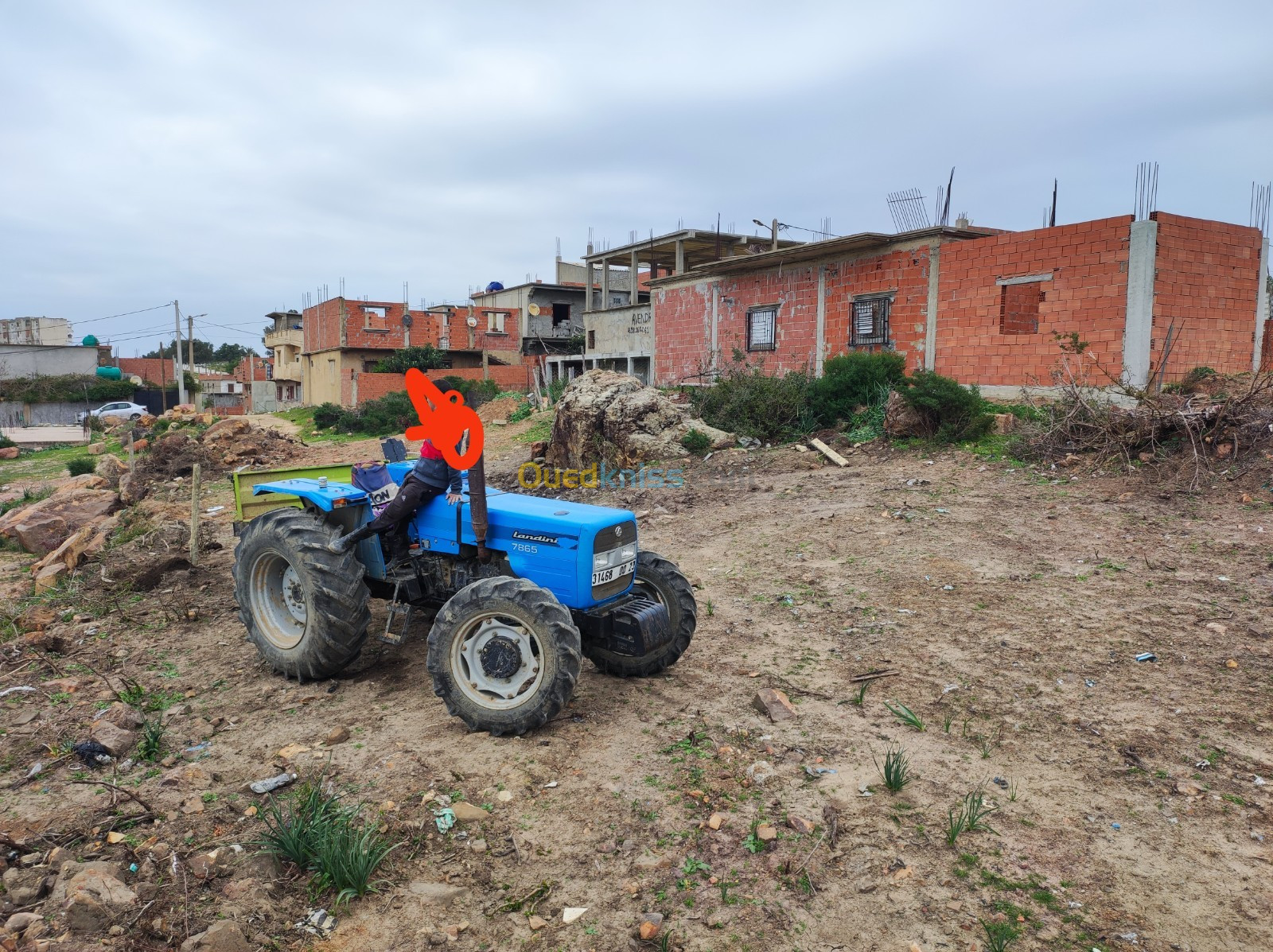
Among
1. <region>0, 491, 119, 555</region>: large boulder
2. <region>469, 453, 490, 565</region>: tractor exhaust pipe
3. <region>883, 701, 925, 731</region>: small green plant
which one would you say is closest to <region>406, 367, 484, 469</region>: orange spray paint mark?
<region>469, 453, 490, 565</region>: tractor exhaust pipe

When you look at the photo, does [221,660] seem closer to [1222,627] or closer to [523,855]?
[523,855]

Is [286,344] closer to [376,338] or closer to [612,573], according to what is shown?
[376,338]

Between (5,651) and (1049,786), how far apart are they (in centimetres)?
708

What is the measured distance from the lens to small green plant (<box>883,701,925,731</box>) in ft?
14.5

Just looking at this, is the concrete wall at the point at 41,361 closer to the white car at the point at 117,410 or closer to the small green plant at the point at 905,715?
the white car at the point at 117,410

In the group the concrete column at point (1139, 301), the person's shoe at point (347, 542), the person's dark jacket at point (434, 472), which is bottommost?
the person's shoe at point (347, 542)

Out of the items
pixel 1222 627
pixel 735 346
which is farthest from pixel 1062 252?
pixel 1222 627

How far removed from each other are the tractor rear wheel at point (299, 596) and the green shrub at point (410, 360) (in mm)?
34293

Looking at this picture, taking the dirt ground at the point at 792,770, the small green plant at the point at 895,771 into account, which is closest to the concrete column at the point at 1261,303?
the dirt ground at the point at 792,770

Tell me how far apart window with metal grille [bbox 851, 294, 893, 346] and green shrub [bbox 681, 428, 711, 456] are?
5709mm

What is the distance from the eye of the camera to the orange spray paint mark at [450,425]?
431 centimetres

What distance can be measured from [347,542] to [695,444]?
9.85m

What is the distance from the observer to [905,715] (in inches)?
179

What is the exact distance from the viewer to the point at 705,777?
3854mm
